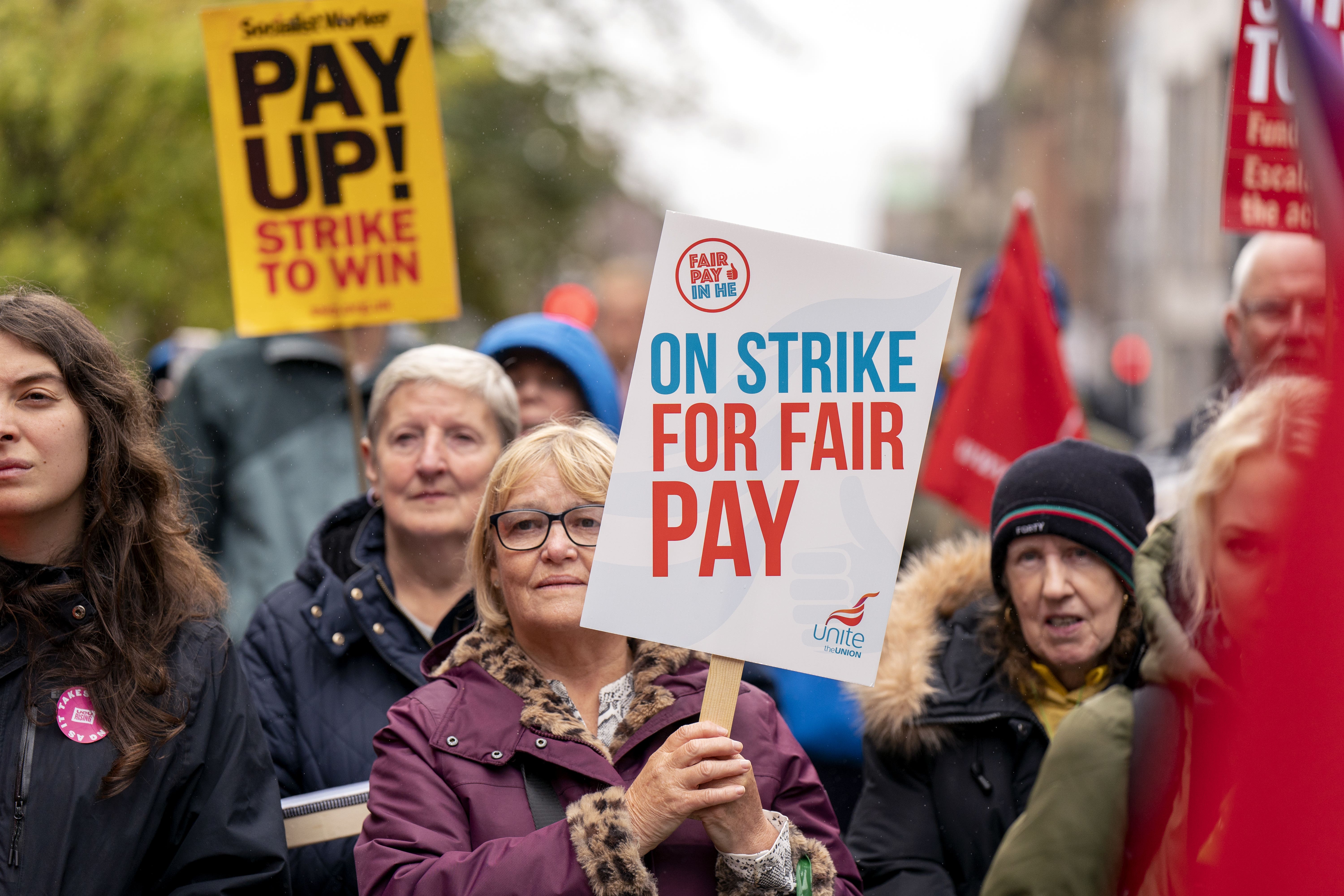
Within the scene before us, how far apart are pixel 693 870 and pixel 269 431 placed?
7.96 feet

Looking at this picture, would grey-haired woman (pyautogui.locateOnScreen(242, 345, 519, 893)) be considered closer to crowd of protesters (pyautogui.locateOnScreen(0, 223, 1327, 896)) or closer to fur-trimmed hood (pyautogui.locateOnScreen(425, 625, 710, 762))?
crowd of protesters (pyautogui.locateOnScreen(0, 223, 1327, 896))

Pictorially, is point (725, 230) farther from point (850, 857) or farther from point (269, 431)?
point (269, 431)

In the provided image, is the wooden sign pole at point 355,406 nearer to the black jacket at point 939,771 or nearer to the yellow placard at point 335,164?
the yellow placard at point 335,164

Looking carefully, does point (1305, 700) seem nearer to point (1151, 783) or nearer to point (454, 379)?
point (1151, 783)

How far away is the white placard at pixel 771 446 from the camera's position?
7.92ft

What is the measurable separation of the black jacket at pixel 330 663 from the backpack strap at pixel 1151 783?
165 centimetres

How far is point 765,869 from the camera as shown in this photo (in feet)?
7.70

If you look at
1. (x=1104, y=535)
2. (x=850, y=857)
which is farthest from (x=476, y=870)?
(x=1104, y=535)

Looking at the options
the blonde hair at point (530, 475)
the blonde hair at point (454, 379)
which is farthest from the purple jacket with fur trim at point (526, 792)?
the blonde hair at point (454, 379)

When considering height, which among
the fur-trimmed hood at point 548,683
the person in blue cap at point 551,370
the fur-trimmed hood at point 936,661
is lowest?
the fur-trimmed hood at point 936,661

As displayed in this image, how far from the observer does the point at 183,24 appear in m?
9.77

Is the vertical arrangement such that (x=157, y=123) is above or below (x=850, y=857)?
above

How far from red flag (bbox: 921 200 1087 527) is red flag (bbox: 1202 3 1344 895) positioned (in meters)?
3.72

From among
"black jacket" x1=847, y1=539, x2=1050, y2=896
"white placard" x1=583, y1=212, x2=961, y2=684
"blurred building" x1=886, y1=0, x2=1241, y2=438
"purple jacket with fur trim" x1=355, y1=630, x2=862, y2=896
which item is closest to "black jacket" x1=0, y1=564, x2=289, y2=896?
"purple jacket with fur trim" x1=355, y1=630, x2=862, y2=896
